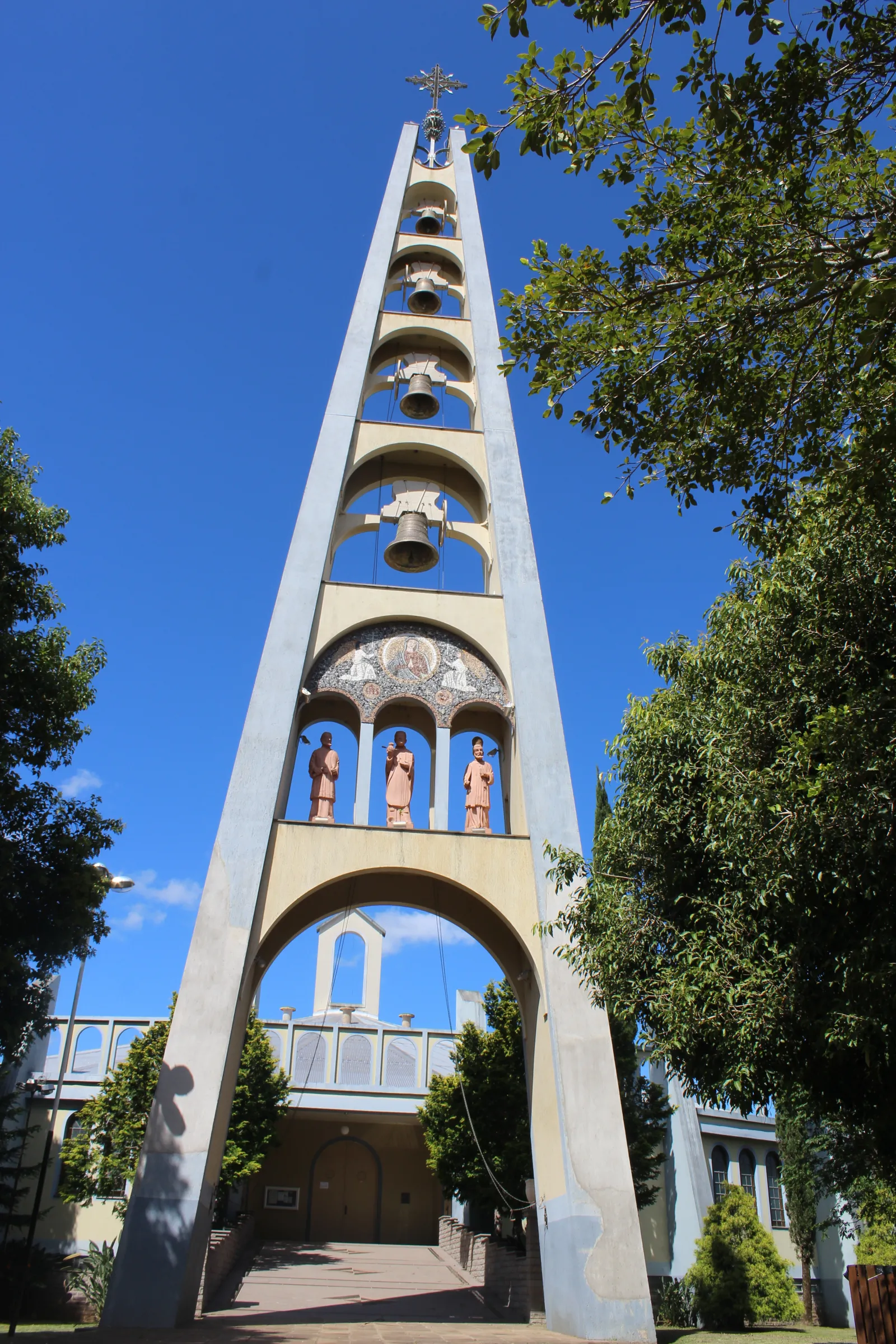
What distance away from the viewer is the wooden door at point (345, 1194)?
29.1 meters

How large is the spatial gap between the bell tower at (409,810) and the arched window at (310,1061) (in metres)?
13.0

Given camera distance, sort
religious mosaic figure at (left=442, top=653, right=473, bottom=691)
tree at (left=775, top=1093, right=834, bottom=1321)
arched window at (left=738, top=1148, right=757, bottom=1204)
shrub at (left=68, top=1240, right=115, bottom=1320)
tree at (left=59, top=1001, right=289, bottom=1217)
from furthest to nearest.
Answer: arched window at (left=738, top=1148, right=757, bottom=1204), tree at (left=775, top=1093, right=834, bottom=1321), tree at (left=59, top=1001, right=289, bottom=1217), shrub at (left=68, top=1240, right=115, bottom=1320), religious mosaic figure at (left=442, top=653, right=473, bottom=691)

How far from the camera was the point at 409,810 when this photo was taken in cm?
1509

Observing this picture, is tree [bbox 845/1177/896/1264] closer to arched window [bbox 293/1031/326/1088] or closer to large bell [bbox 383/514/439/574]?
arched window [bbox 293/1031/326/1088]

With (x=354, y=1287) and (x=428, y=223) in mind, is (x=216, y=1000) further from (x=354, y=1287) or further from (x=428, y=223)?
(x=428, y=223)

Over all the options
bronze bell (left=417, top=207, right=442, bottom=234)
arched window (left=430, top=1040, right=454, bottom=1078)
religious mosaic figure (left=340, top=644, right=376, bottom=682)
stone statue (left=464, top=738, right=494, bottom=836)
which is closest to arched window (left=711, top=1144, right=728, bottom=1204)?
arched window (left=430, top=1040, right=454, bottom=1078)

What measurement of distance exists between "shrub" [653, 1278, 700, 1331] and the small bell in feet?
71.8

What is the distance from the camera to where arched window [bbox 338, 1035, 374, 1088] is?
87.3 feet

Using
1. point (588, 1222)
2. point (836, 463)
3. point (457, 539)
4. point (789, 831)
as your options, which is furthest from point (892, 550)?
point (457, 539)

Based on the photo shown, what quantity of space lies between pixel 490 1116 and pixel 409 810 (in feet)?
24.4

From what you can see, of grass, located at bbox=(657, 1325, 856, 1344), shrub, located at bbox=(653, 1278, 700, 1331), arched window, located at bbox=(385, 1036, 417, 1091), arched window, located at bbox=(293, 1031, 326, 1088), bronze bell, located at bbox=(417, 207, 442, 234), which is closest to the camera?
grass, located at bbox=(657, 1325, 856, 1344)

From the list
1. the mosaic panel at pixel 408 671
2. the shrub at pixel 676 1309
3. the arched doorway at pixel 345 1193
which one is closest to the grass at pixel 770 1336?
the shrub at pixel 676 1309

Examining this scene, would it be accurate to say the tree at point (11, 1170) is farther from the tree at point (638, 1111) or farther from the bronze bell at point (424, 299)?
the bronze bell at point (424, 299)

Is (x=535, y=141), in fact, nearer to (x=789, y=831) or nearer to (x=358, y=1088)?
(x=789, y=831)
